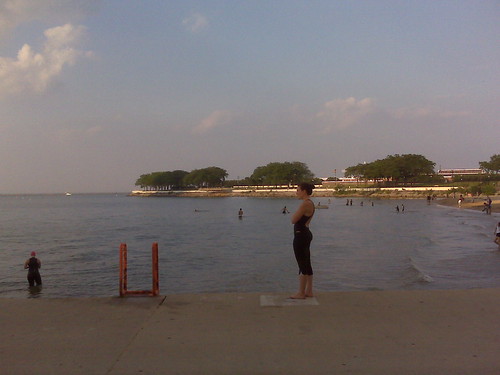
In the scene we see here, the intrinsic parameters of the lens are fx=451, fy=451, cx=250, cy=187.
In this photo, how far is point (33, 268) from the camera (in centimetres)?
1292

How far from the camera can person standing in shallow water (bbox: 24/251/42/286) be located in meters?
12.8

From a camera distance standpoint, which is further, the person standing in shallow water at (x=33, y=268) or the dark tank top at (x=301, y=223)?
the person standing in shallow water at (x=33, y=268)

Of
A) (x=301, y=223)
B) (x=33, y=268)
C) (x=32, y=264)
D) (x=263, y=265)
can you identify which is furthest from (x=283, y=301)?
(x=263, y=265)

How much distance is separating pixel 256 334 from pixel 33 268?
32.2 ft

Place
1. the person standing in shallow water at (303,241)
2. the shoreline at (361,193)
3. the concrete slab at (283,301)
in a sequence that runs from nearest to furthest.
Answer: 1. the concrete slab at (283,301)
2. the person standing in shallow water at (303,241)
3. the shoreline at (361,193)

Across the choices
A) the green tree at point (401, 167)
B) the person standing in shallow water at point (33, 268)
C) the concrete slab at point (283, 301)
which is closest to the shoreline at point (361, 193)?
the green tree at point (401, 167)

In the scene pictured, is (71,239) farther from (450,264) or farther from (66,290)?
(450,264)

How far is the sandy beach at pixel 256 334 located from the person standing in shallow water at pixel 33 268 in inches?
230

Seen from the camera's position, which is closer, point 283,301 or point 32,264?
point 283,301

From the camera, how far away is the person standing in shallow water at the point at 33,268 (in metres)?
12.8

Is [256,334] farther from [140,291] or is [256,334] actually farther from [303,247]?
[140,291]

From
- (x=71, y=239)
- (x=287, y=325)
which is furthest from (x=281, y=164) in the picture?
(x=287, y=325)

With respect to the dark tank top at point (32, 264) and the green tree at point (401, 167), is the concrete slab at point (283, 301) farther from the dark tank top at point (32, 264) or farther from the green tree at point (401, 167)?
the green tree at point (401, 167)

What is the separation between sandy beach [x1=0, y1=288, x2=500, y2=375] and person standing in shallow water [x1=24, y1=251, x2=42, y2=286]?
5.83 m
